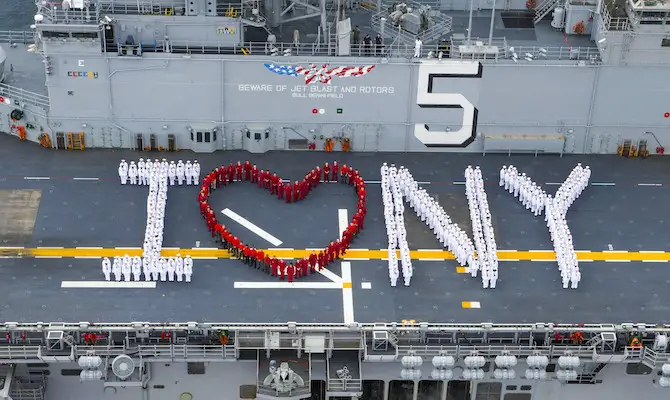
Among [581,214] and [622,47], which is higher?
[622,47]

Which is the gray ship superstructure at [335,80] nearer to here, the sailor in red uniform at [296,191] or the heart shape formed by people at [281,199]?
the heart shape formed by people at [281,199]

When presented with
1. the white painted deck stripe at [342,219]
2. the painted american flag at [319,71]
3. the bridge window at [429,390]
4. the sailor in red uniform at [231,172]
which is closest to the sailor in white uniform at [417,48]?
the painted american flag at [319,71]

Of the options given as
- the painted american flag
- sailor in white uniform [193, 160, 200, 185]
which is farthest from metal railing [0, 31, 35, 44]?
the painted american flag

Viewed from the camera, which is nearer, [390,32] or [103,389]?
[103,389]

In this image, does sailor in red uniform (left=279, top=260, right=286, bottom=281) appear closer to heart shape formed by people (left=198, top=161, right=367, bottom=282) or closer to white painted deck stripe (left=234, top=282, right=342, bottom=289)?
heart shape formed by people (left=198, top=161, right=367, bottom=282)

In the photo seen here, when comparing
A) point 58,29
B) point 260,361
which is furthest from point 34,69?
point 260,361

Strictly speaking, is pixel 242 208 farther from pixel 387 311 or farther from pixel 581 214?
pixel 581 214

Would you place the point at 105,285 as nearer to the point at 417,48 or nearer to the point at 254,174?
the point at 254,174
